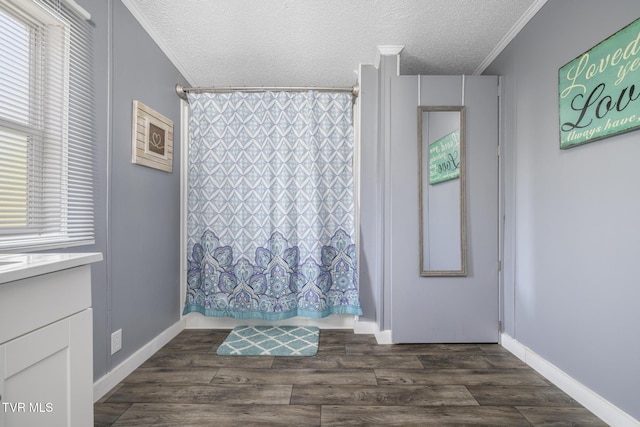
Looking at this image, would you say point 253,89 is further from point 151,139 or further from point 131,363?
point 131,363

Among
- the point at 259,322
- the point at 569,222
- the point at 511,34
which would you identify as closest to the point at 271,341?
the point at 259,322

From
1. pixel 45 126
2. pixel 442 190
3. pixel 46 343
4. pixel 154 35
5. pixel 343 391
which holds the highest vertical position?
pixel 154 35

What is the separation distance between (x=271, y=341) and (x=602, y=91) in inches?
100

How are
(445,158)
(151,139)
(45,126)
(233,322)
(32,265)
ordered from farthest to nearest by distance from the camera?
(233,322), (445,158), (151,139), (45,126), (32,265)

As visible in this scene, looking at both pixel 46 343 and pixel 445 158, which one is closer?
pixel 46 343

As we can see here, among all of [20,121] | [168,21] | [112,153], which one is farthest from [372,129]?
[20,121]

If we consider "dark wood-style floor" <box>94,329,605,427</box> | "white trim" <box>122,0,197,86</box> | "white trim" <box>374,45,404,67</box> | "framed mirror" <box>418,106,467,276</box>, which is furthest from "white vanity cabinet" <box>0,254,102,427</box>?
"white trim" <box>374,45,404,67</box>

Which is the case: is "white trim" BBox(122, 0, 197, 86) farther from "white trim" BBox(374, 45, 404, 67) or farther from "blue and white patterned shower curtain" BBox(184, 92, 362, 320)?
"white trim" BBox(374, 45, 404, 67)

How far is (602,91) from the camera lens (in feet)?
4.74

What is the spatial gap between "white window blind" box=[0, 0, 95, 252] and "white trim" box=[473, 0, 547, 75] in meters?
2.61

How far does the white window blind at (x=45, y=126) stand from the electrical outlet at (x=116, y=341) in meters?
0.61

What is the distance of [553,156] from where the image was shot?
5.87 ft

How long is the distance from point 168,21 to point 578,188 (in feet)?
8.90

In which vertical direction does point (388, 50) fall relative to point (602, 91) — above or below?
above
